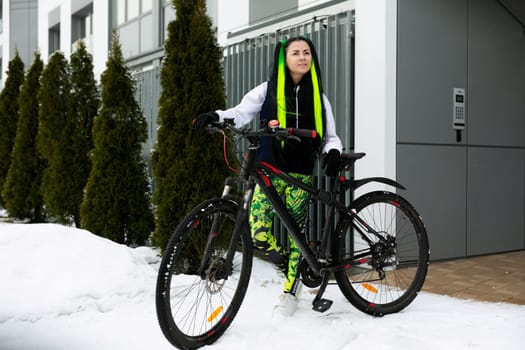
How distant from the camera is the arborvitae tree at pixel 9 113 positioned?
10.5 metres

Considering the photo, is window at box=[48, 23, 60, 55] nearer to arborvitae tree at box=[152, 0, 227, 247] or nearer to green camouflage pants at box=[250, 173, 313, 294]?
arborvitae tree at box=[152, 0, 227, 247]

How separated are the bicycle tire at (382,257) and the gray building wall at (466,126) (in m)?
1.27

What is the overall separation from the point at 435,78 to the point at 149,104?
4.83 m

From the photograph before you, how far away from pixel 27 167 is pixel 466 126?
279 inches

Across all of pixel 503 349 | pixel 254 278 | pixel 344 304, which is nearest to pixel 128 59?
pixel 254 278

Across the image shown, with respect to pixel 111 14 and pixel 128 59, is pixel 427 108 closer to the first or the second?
pixel 128 59

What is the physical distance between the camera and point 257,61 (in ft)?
20.6

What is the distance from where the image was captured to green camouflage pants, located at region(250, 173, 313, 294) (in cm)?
347

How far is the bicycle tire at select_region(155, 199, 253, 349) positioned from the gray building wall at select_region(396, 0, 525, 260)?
2.40 m

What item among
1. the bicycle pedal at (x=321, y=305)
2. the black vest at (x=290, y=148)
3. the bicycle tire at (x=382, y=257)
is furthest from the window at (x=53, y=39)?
the bicycle pedal at (x=321, y=305)

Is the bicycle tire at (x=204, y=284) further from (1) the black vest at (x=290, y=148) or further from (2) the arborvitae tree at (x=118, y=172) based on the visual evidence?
(2) the arborvitae tree at (x=118, y=172)

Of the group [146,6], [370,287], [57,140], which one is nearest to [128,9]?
[146,6]

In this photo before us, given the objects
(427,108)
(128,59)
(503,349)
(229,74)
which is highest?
(128,59)

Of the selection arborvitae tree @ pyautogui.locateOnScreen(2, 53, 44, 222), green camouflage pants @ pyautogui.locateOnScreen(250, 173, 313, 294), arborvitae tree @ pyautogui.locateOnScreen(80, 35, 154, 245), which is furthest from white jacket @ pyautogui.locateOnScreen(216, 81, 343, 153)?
arborvitae tree @ pyautogui.locateOnScreen(2, 53, 44, 222)
